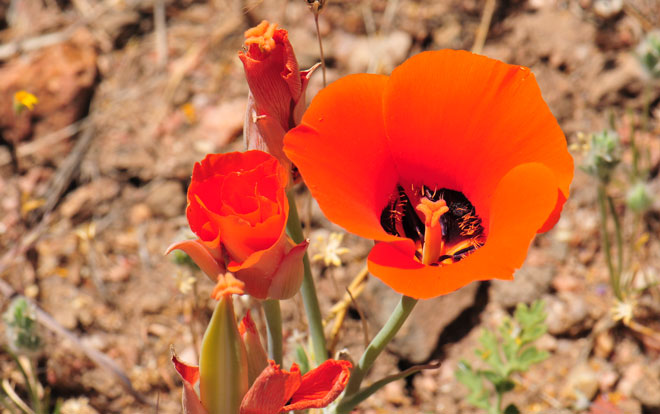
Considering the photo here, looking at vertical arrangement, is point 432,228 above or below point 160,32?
above

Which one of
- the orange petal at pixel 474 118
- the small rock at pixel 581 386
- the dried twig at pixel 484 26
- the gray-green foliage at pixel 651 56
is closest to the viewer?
the orange petal at pixel 474 118

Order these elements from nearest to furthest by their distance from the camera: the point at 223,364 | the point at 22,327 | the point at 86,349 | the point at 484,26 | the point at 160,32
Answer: the point at 223,364 < the point at 22,327 < the point at 86,349 < the point at 484,26 < the point at 160,32

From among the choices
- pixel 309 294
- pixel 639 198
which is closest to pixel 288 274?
pixel 309 294

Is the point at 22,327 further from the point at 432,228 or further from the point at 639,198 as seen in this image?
the point at 639,198

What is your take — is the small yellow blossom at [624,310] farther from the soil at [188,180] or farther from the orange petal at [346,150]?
the orange petal at [346,150]

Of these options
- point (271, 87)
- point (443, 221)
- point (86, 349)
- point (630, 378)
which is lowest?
point (630, 378)

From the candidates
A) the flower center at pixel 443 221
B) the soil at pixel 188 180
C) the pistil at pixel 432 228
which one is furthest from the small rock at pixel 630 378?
the pistil at pixel 432 228
